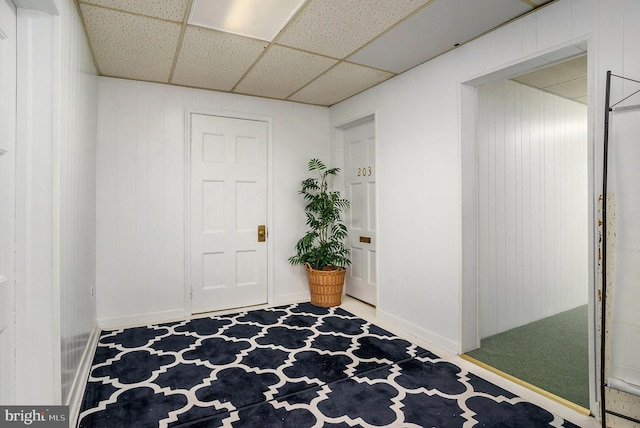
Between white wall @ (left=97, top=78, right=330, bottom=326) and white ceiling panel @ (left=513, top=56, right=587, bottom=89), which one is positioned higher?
white ceiling panel @ (left=513, top=56, right=587, bottom=89)

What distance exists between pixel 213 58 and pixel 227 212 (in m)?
1.58

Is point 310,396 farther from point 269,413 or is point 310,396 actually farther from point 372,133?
point 372,133

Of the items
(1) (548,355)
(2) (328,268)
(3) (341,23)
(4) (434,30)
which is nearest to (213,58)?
(3) (341,23)

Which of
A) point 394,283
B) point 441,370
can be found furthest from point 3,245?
point 394,283

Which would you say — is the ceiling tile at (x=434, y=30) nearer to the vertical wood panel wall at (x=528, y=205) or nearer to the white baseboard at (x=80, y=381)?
the vertical wood panel wall at (x=528, y=205)

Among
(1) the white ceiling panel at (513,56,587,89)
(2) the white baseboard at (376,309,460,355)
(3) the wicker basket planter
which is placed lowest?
(2) the white baseboard at (376,309,460,355)

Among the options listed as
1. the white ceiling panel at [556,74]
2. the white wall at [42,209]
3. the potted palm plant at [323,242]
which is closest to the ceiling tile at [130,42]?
the white wall at [42,209]

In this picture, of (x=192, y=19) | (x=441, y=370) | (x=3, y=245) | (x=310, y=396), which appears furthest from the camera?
(x=441, y=370)

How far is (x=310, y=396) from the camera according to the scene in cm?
214

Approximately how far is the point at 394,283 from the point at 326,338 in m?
0.86

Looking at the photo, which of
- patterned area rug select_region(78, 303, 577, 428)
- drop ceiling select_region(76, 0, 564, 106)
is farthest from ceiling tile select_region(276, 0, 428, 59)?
patterned area rug select_region(78, 303, 577, 428)

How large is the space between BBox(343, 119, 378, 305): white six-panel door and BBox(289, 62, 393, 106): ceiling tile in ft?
1.37

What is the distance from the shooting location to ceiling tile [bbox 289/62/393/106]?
3.23 m

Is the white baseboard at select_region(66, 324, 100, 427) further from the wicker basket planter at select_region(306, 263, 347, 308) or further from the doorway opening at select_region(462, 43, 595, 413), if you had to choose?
the doorway opening at select_region(462, 43, 595, 413)
